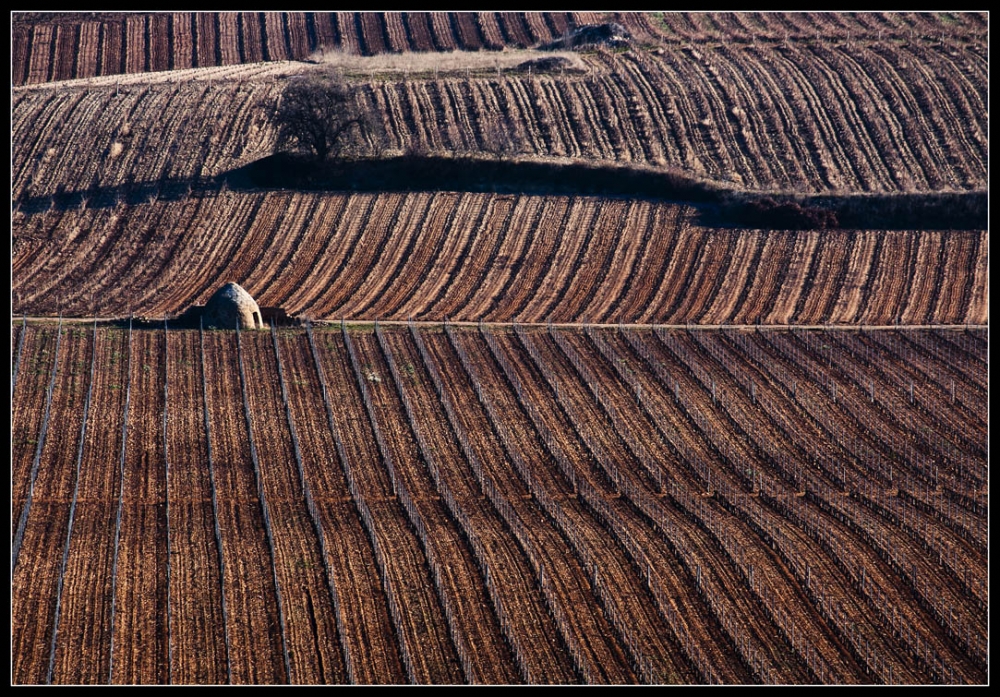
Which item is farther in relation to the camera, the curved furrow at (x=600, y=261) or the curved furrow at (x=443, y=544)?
the curved furrow at (x=600, y=261)

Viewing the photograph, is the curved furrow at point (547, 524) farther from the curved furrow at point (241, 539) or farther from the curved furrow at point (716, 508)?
the curved furrow at point (241, 539)

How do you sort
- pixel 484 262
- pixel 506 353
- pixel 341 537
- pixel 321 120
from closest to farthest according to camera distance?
pixel 341 537
pixel 506 353
pixel 484 262
pixel 321 120

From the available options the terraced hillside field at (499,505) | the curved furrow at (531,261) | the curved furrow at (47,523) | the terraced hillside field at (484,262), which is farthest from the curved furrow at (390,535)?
the curved furrow at (531,261)

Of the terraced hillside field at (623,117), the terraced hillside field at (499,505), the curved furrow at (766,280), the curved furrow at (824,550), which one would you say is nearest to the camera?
the terraced hillside field at (499,505)

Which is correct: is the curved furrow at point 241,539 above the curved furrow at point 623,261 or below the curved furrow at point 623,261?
above

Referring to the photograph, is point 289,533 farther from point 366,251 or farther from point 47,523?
point 366,251

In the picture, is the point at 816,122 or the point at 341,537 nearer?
the point at 341,537

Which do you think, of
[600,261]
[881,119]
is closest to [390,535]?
[600,261]
